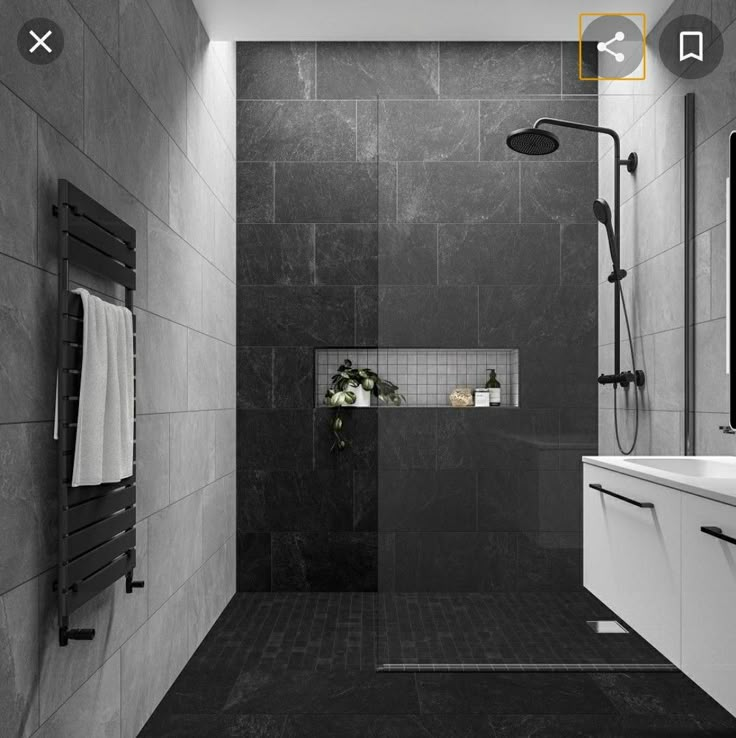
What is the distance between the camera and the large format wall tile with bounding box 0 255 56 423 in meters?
1.51

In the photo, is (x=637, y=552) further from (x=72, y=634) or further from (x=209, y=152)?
(x=209, y=152)

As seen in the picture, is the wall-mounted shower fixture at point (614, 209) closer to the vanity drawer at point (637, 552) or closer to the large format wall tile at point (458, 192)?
the large format wall tile at point (458, 192)

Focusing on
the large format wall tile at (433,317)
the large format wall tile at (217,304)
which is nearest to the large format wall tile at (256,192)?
the large format wall tile at (217,304)

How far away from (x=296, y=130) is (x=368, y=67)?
21.8 inches

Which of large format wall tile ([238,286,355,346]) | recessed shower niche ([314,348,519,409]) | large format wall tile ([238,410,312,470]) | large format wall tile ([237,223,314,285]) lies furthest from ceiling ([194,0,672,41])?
large format wall tile ([238,410,312,470])

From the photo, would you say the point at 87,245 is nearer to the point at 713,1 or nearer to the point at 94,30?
the point at 94,30

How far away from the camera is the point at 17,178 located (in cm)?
156

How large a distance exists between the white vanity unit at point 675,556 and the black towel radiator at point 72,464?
4.98 feet

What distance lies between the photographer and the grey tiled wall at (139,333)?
5.12 feet

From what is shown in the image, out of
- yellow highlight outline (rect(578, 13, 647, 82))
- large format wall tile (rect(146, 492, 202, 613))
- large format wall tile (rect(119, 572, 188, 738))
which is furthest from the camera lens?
yellow highlight outline (rect(578, 13, 647, 82))

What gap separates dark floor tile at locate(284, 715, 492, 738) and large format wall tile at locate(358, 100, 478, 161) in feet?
7.00

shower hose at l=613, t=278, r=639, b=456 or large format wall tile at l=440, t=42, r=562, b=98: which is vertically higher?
large format wall tile at l=440, t=42, r=562, b=98

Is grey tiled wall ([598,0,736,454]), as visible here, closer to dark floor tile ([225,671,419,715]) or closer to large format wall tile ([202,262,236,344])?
dark floor tile ([225,671,419,715])

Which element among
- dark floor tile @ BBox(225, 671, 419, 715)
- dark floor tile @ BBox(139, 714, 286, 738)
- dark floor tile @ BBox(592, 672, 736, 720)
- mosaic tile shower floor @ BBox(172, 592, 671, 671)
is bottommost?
dark floor tile @ BBox(139, 714, 286, 738)
